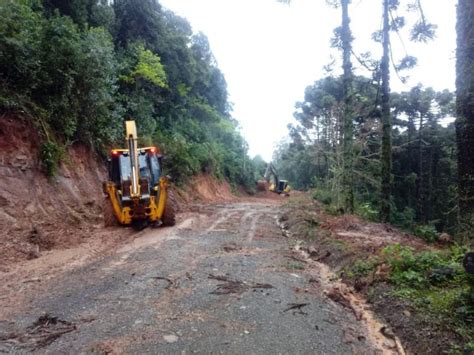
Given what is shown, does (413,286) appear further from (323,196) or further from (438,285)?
(323,196)

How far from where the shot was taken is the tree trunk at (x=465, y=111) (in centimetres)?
448

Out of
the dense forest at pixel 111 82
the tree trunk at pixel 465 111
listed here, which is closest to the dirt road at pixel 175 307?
the tree trunk at pixel 465 111

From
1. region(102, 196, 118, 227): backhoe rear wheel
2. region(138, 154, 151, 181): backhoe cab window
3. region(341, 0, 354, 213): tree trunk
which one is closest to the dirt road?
region(102, 196, 118, 227): backhoe rear wheel

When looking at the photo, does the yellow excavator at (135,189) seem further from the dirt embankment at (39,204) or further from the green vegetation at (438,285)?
the green vegetation at (438,285)

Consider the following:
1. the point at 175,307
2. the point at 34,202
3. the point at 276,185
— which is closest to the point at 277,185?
the point at 276,185

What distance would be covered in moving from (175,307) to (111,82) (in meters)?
12.0

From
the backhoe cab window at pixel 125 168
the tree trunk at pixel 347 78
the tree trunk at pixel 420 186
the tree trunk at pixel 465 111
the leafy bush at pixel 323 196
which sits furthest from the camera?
the tree trunk at pixel 420 186

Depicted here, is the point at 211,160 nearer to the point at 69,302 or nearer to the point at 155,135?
the point at 155,135

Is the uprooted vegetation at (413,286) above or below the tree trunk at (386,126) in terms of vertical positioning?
below

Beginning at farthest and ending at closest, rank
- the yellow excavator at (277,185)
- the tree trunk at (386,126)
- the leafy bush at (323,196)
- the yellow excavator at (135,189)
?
the yellow excavator at (277,185) → the leafy bush at (323,196) → the tree trunk at (386,126) → the yellow excavator at (135,189)

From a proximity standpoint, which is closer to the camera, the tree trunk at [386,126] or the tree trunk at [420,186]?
the tree trunk at [386,126]

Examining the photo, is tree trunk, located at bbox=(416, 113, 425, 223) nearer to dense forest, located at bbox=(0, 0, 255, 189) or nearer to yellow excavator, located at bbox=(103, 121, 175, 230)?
dense forest, located at bbox=(0, 0, 255, 189)

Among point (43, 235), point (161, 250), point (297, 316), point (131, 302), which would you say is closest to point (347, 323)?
point (297, 316)

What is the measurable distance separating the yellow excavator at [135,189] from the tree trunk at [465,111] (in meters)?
7.91
